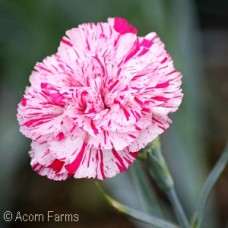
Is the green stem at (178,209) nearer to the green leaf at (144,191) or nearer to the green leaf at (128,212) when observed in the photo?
the green leaf at (128,212)

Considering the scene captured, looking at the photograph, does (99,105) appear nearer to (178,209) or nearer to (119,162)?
(119,162)

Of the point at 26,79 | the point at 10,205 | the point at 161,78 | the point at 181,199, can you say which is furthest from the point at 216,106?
the point at 161,78

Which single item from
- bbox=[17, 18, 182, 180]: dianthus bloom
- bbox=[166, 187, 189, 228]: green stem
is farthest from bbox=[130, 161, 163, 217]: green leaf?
bbox=[17, 18, 182, 180]: dianthus bloom

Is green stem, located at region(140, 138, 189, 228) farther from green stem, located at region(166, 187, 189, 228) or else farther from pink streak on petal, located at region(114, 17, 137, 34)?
pink streak on petal, located at region(114, 17, 137, 34)

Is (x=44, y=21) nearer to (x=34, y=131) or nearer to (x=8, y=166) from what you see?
(x=8, y=166)

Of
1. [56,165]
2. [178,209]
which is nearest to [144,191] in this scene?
[178,209]
